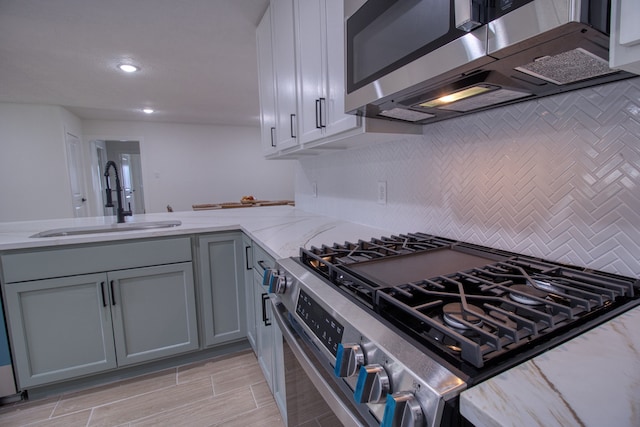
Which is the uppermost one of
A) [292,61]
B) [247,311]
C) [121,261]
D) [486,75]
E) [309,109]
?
[292,61]

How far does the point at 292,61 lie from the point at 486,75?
124cm

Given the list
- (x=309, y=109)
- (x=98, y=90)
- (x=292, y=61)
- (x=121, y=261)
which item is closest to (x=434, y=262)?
(x=309, y=109)

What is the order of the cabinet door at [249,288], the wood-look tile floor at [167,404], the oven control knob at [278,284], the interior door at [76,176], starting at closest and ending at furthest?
the oven control knob at [278,284]
the wood-look tile floor at [167,404]
the cabinet door at [249,288]
the interior door at [76,176]

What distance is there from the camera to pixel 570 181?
0.86m

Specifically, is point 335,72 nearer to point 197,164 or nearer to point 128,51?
point 128,51

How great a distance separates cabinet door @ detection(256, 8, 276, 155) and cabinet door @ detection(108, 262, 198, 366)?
104cm

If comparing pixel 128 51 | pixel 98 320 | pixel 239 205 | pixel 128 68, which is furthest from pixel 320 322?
pixel 239 205

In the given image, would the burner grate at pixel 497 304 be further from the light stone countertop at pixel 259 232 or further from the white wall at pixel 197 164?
the white wall at pixel 197 164

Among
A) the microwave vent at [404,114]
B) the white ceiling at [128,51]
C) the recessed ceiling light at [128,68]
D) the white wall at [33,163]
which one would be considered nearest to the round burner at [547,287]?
the microwave vent at [404,114]

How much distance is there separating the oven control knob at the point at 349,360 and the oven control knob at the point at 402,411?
0.11 m

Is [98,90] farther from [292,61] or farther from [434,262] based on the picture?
[434,262]

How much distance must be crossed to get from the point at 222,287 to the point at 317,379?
4.42ft

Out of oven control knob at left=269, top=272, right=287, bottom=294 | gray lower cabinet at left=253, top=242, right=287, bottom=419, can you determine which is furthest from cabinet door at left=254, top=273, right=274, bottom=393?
oven control knob at left=269, top=272, right=287, bottom=294

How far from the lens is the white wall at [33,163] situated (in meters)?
4.16
